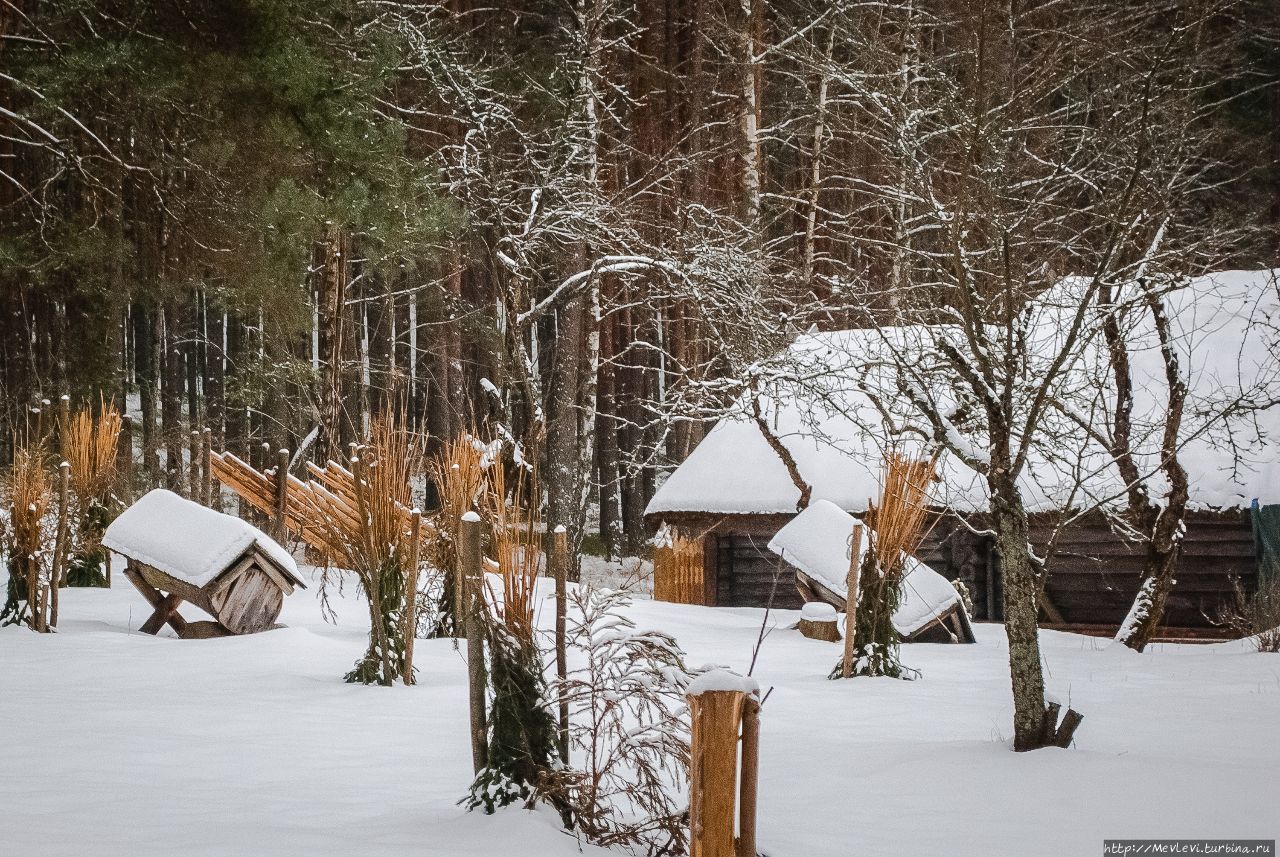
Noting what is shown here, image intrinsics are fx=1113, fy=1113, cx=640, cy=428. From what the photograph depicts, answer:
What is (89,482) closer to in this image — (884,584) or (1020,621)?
(884,584)

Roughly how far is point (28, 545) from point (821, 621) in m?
6.48

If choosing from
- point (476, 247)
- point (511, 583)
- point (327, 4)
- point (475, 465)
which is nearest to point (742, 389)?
point (475, 465)

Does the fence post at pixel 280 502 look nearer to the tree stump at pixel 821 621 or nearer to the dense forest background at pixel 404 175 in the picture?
the dense forest background at pixel 404 175

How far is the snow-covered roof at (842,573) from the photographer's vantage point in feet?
31.7

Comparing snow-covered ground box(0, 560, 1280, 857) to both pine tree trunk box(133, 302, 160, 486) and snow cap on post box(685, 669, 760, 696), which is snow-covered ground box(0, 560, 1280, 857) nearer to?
snow cap on post box(685, 669, 760, 696)

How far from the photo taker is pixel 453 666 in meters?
7.61

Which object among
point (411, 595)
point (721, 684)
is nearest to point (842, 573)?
point (411, 595)

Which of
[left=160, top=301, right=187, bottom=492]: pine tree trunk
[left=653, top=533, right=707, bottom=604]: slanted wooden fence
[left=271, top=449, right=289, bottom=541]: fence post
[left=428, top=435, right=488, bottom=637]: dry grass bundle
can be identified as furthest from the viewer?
[left=160, top=301, right=187, bottom=492]: pine tree trunk

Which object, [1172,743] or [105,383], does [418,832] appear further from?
[105,383]

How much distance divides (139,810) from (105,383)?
473 inches

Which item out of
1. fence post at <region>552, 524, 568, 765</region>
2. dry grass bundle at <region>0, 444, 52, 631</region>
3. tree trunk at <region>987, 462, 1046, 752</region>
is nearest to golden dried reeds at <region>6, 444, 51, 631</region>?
dry grass bundle at <region>0, 444, 52, 631</region>

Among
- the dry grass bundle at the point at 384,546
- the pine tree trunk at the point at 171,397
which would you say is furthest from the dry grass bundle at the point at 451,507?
the pine tree trunk at the point at 171,397

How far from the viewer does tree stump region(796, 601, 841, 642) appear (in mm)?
9984

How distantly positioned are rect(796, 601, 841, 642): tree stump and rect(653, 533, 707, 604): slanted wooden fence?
3.80m
